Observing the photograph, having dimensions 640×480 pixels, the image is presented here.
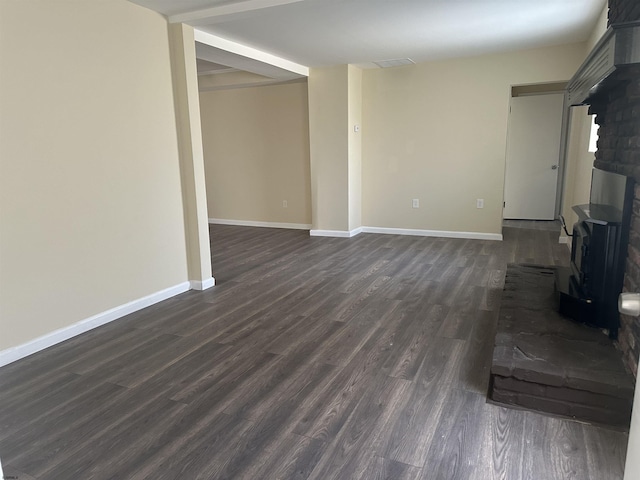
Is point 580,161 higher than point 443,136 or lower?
lower

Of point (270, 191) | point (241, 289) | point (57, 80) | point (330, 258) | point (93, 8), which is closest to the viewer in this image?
point (57, 80)

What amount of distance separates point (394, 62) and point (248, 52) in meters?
1.92

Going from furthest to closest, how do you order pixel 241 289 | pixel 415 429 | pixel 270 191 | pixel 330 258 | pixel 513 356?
pixel 270 191, pixel 330 258, pixel 241 289, pixel 513 356, pixel 415 429

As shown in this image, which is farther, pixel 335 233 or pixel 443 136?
pixel 335 233

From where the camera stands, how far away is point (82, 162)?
2.84 meters

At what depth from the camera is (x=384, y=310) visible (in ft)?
10.6

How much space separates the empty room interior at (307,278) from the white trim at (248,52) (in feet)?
0.12

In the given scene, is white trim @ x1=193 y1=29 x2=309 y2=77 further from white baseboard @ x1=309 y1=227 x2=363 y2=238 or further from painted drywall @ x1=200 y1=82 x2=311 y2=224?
white baseboard @ x1=309 y1=227 x2=363 y2=238

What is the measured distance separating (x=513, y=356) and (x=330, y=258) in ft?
9.65

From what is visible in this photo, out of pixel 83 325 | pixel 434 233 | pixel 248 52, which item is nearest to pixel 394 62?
pixel 248 52

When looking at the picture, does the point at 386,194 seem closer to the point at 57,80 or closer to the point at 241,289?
the point at 241,289

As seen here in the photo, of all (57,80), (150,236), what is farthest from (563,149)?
(57,80)

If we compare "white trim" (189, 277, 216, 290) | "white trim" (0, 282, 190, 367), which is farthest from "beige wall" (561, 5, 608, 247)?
"white trim" (0, 282, 190, 367)

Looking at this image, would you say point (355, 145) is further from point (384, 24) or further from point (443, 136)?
point (384, 24)
